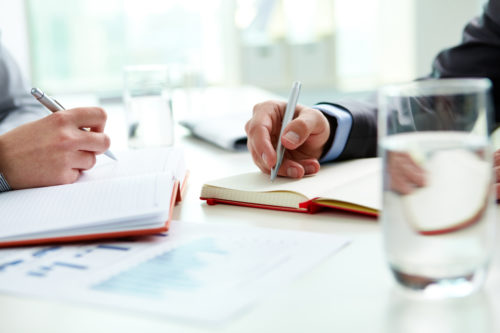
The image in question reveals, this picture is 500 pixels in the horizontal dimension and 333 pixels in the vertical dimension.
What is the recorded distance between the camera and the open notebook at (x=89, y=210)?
619 mm

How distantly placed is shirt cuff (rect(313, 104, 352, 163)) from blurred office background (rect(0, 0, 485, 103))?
2.11 metres

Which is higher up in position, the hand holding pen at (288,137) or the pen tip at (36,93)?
the pen tip at (36,93)

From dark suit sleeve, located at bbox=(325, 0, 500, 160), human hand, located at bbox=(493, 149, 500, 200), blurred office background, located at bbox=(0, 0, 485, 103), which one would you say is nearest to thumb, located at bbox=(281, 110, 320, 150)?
human hand, located at bbox=(493, 149, 500, 200)

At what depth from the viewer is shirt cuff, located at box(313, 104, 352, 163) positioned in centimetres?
93

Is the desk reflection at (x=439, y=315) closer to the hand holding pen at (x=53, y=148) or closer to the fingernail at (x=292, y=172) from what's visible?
the fingernail at (x=292, y=172)

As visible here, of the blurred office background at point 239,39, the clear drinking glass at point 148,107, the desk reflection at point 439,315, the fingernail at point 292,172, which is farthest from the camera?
the blurred office background at point 239,39

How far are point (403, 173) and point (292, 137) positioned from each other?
1.35 ft

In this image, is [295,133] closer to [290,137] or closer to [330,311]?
[290,137]

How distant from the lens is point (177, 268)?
1.72 ft

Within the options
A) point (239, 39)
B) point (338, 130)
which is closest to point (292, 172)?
point (338, 130)

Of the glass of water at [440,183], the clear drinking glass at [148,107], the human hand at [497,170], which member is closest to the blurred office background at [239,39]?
the clear drinking glass at [148,107]

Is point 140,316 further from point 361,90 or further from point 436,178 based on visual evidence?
point 361,90

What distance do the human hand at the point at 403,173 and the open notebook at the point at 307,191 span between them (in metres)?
0.24

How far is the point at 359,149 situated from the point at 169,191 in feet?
1.31
